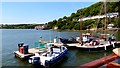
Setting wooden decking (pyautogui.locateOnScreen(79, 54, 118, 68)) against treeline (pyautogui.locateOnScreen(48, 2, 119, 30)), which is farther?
treeline (pyautogui.locateOnScreen(48, 2, 119, 30))

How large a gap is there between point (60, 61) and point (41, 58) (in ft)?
8.76

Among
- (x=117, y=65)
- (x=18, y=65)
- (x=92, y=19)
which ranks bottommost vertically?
(x=18, y=65)

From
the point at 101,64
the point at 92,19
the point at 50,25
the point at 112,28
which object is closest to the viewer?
the point at 101,64

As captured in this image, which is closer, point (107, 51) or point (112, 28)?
point (107, 51)

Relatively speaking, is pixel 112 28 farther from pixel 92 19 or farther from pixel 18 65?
pixel 18 65

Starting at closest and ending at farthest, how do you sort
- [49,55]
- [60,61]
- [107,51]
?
1. [49,55]
2. [60,61]
3. [107,51]

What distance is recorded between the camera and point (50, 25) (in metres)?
123

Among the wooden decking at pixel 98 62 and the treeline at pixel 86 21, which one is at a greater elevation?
the treeline at pixel 86 21

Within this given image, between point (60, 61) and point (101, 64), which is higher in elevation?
point (101, 64)

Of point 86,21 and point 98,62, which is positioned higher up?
point 86,21

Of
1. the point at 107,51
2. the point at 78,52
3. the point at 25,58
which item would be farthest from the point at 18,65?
the point at 107,51

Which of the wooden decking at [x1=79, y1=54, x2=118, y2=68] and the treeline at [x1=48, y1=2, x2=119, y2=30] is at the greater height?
the treeline at [x1=48, y1=2, x2=119, y2=30]

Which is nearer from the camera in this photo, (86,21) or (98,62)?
(98,62)

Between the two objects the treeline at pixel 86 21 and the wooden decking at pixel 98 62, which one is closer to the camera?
the wooden decking at pixel 98 62
